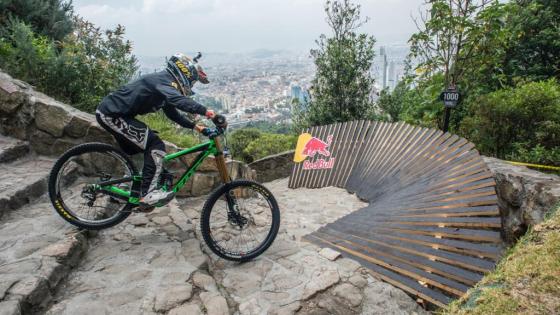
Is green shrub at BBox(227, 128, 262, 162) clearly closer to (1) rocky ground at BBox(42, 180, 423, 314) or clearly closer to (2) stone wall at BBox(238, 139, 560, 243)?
(2) stone wall at BBox(238, 139, 560, 243)

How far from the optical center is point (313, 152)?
8008mm

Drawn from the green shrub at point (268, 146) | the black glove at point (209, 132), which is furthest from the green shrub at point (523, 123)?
the green shrub at point (268, 146)

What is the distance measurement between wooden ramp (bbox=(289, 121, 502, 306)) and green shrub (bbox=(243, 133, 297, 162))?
5.69 meters

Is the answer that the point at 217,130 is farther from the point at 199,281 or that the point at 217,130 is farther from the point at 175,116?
the point at 199,281

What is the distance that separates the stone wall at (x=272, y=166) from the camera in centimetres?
1000

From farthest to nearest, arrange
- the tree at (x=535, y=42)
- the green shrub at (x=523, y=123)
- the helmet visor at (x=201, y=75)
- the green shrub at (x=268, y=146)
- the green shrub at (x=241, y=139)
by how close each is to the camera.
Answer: the green shrub at (x=241, y=139) < the green shrub at (x=268, y=146) < the tree at (x=535, y=42) < the green shrub at (x=523, y=123) < the helmet visor at (x=201, y=75)

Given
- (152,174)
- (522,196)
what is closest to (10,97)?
(152,174)

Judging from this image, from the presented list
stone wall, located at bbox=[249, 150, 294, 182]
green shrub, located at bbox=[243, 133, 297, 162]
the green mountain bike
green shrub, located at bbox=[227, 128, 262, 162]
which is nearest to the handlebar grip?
the green mountain bike

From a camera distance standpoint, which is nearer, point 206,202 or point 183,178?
point 206,202

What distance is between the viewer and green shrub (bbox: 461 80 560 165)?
5.80m

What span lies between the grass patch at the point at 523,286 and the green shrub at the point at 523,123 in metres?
3.53

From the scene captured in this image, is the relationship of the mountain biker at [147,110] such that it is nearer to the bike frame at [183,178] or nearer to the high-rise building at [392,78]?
the bike frame at [183,178]

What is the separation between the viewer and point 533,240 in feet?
10.1

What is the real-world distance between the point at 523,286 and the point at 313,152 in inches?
225
